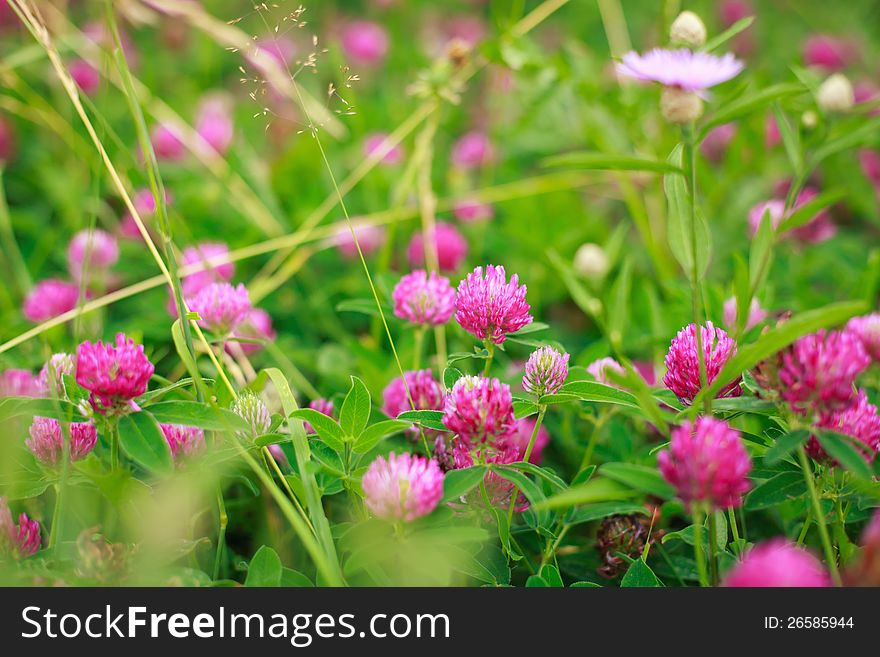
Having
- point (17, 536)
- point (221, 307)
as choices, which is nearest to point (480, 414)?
point (221, 307)

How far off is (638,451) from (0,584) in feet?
2.50

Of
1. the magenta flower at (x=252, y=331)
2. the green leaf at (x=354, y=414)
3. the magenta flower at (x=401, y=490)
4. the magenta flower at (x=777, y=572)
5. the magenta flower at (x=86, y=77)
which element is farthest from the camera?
the magenta flower at (x=86, y=77)

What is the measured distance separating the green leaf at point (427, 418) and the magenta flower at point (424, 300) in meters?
0.18

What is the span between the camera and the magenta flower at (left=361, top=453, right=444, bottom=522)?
Result: 2.42ft

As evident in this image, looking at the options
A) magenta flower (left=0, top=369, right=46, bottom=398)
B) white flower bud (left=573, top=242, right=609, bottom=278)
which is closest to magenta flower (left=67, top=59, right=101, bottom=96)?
magenta flower (left=0, top=369, right=46, bottom=398)

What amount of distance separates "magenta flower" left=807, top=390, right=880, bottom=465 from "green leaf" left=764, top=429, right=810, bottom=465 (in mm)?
66

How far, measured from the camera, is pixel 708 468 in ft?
2.13

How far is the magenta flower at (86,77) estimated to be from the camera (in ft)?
6.52

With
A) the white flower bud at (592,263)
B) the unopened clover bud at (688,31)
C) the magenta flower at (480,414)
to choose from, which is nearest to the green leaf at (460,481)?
the magenta flower at (480,414)

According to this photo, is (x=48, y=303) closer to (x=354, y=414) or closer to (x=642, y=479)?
(x=354, y=414)

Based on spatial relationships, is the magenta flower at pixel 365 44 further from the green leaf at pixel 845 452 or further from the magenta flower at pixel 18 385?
the green leaf at pixel 845 452

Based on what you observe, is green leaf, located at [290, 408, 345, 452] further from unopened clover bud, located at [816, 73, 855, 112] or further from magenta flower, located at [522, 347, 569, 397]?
unopened clover bud, located at [816, 73, 855, 112]
